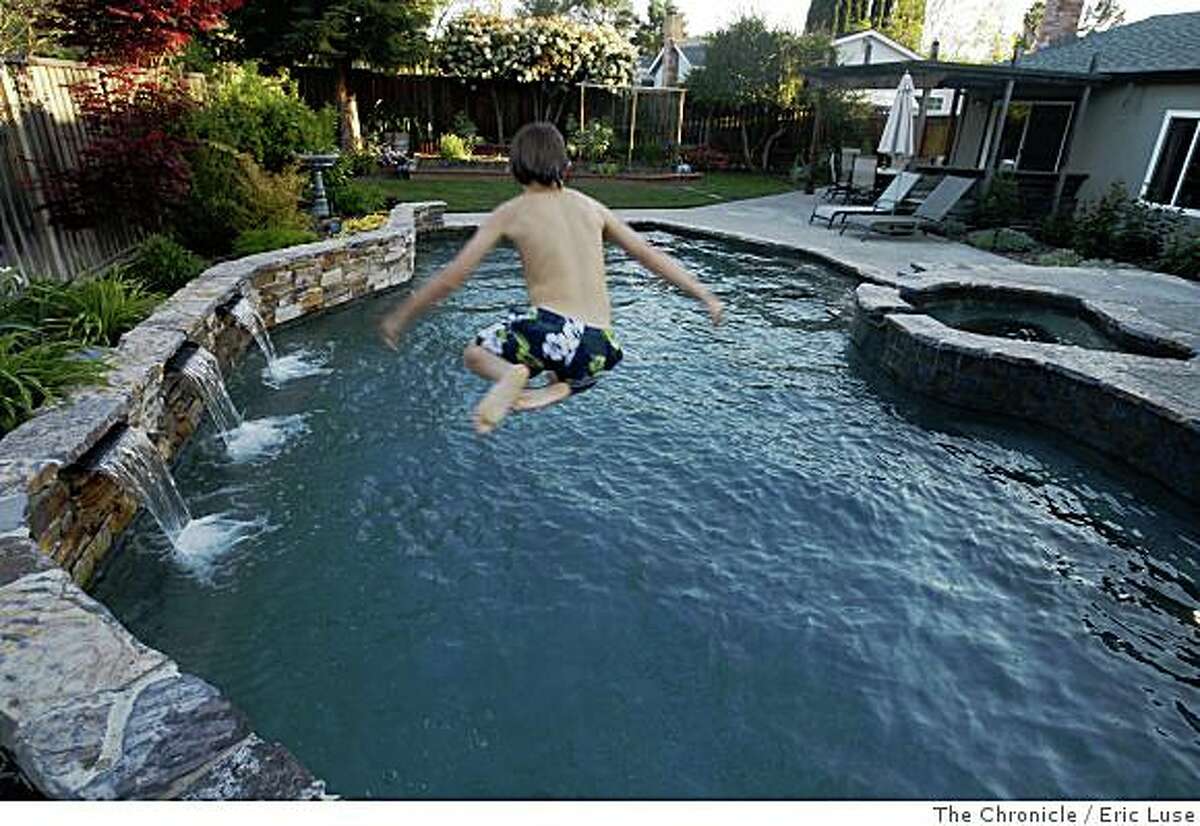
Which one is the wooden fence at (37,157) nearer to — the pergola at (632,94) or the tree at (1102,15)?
the pergola at (632,94)

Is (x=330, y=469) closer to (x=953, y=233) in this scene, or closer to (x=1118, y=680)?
(x=1118, y=680)

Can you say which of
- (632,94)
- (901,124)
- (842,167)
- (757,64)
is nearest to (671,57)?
(757,64)

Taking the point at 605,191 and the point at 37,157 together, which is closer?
the point at 37,157

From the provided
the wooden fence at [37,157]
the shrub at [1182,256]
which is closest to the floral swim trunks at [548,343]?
Result: the wooden fence at [37,157]

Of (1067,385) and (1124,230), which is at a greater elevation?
(1124,230)

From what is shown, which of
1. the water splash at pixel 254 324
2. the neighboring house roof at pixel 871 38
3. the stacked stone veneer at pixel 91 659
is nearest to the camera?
the stacked stone veneer at pixel 91 659

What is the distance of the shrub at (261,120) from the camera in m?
9.26

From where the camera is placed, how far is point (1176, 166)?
1266cm

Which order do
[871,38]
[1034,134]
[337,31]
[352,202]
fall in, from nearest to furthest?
[352,202], [337,31], [1034,134], [871,38]

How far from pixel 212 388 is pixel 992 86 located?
51.9ft

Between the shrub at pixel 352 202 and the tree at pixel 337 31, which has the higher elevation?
the tree at pixel 337 31

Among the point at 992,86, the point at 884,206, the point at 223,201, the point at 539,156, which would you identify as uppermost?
the point at 992,86

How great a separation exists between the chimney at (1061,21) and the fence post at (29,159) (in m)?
22.4

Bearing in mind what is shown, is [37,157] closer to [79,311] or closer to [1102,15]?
[79,311]
